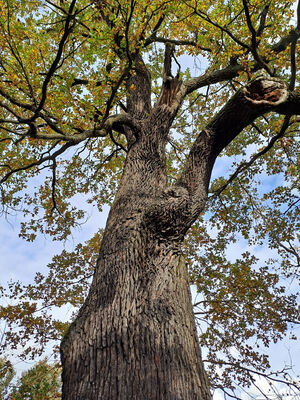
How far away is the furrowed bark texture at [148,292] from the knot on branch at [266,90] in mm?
12

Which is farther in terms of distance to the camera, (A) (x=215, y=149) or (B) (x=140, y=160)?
(B) (x=140, y=160)

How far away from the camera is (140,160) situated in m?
3.94

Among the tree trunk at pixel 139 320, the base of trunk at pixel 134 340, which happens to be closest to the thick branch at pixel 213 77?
the tree trunk at pixel 139 320

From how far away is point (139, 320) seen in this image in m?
1.85

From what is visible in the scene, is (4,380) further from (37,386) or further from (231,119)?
(231,119)

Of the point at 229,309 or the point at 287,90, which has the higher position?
the point at 287,90

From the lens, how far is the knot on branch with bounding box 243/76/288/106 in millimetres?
3141

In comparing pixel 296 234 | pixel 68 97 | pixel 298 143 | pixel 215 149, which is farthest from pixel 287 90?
pixel 296 234

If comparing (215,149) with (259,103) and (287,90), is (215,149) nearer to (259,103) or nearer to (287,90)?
(259,103)

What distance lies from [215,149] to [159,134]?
126 cm

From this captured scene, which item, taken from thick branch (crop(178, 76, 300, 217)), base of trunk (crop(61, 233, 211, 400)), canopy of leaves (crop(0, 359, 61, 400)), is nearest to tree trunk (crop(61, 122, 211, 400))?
base of trunk (crop(61, 233, 211, 400))

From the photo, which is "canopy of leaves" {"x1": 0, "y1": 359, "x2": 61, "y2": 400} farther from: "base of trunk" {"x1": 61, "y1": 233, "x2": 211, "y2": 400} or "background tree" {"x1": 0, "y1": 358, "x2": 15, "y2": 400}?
"base of trunk" {"x1": 61, "y1": 233, "x2": 211, "y2": 400}

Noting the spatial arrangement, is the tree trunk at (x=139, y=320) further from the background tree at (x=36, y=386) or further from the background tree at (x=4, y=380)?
the background tree at (x=4, y=380)

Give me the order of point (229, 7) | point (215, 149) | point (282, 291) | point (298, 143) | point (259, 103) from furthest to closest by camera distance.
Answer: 1. point (282, 291)
2. point (298, 143)
3. point (229, 7)
4. point (215, 149)
5. point (259, 103)
